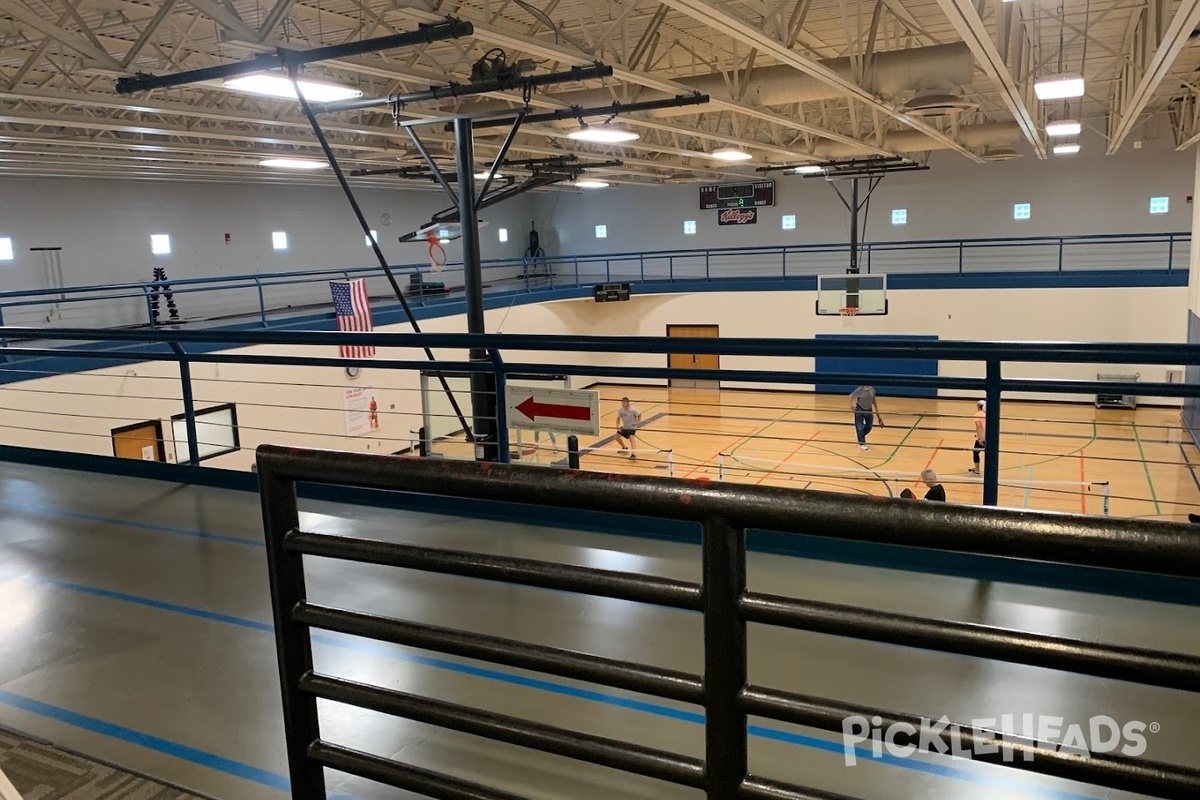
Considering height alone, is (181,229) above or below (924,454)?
above

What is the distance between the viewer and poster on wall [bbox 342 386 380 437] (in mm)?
15891

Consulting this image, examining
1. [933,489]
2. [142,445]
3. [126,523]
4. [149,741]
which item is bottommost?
[142,445]

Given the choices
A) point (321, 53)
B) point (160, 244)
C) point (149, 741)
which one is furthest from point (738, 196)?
point (149, 741)

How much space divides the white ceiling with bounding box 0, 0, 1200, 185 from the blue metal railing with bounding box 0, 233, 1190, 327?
2.90 metres

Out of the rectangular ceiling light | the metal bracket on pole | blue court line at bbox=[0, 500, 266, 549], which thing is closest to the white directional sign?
blue court line at bbox=[0, 500, 266, 549]

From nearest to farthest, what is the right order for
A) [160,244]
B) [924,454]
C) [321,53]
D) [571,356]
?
[321,53]
[924,454]
[160,244]
[571,356]

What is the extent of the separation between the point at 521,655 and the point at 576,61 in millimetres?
8142

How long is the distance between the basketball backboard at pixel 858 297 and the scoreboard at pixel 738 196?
707 centimetres

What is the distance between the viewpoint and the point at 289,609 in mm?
1577

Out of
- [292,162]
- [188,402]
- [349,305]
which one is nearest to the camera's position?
[188,402]

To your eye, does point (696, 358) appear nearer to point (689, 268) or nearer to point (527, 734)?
point (689, 268)

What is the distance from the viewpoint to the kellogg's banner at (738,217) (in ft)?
90.7

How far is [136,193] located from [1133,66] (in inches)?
775

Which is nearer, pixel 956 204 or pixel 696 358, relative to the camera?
pixel 956 204
